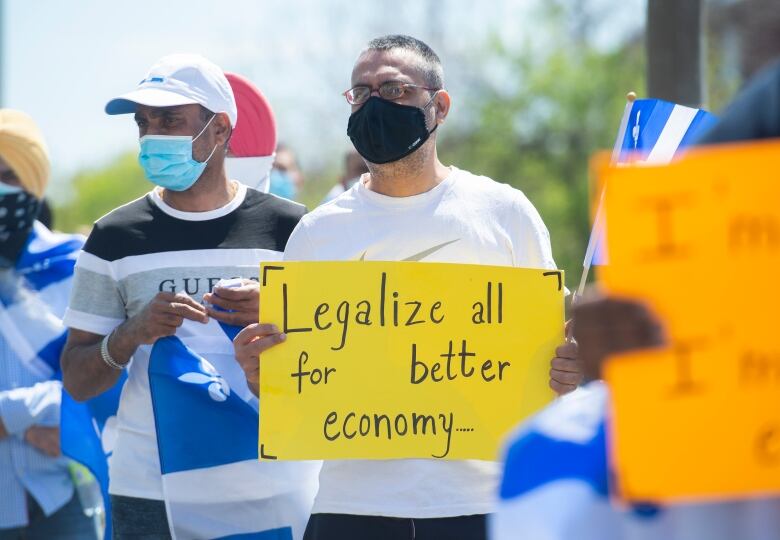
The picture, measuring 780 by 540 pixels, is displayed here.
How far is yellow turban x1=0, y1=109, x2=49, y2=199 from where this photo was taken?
4879 mm

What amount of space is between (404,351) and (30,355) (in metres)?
2.03

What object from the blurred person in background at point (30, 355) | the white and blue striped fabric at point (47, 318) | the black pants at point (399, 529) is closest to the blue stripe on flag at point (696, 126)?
the black pants at point (399, 529)

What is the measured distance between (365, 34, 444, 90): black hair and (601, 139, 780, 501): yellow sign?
1912mm

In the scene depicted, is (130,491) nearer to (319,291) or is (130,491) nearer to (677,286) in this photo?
(319,291)

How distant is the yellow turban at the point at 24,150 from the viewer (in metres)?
4.88

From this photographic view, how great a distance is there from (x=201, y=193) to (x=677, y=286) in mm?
2520

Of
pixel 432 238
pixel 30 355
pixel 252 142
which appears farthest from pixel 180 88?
pixel 30 355

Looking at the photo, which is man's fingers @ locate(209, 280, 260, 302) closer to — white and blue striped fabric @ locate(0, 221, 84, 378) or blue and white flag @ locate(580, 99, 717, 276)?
blue and white flag @ locate(580, 99, 717, 276)

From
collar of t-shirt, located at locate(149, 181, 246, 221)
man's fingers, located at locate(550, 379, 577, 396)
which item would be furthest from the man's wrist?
man's fingers, located at locate(550, 379, 577, 396)

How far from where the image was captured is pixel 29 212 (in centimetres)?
489

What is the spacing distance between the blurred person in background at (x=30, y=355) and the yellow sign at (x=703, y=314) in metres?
3.46

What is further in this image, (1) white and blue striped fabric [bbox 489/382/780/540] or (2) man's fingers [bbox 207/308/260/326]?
(2) man's fingers [bbox 207/308/260/326]

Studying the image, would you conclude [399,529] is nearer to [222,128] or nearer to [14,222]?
[222,128]

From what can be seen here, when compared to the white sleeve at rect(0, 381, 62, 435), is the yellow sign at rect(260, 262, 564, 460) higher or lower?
higher
